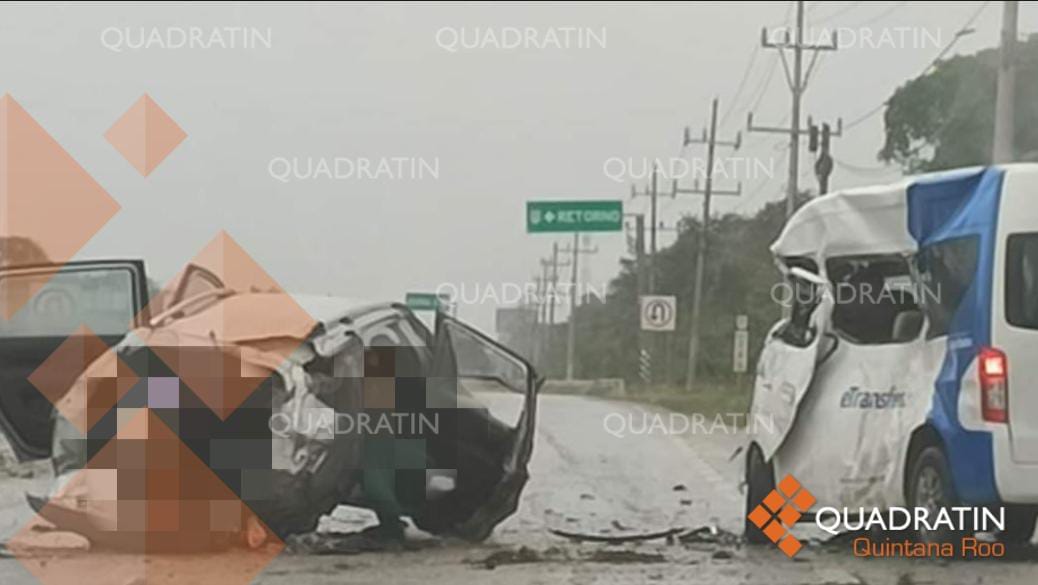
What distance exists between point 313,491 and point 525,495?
477cm

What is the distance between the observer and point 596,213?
1075 inches

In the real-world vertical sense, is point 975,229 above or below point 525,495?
above

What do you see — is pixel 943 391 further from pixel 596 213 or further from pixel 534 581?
pixel 596 213

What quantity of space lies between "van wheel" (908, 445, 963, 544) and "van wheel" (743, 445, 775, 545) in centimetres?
138

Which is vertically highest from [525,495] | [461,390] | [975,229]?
[975,229]

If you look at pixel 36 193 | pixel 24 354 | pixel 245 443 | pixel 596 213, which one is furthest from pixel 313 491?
pixel 596 213

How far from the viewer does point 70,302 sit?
11477 millimetres

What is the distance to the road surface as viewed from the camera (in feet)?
29.9

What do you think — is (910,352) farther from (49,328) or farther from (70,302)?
(49,328)

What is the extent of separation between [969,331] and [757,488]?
2.32 metres
